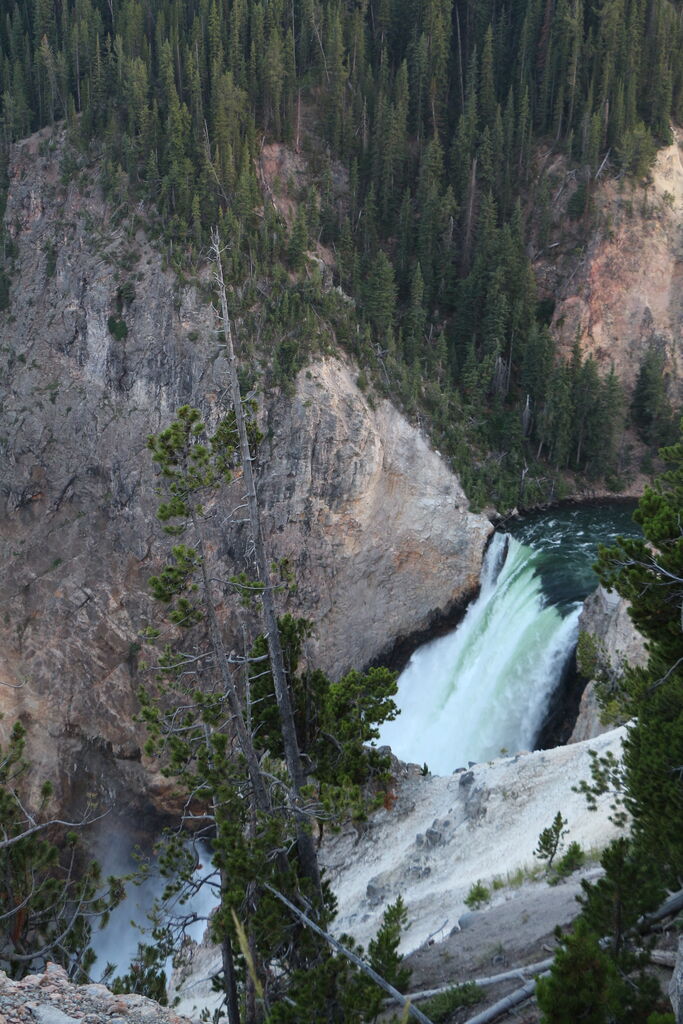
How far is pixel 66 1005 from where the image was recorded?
779cm

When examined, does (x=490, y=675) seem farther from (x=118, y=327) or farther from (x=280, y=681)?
(x=118, y=327)

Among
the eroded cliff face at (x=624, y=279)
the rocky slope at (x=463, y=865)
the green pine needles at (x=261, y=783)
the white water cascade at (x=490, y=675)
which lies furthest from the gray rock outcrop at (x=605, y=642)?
the eroded cliff face at (x=624, y=279)

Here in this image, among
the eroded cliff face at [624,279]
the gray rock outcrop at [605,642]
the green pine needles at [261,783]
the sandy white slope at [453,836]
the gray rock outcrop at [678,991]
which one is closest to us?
the gray rock outcrop at [678,991]

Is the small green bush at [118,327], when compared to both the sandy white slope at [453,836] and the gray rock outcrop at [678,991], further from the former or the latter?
the gray rock outcrop at [678,991]

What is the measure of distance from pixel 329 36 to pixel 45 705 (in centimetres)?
4116

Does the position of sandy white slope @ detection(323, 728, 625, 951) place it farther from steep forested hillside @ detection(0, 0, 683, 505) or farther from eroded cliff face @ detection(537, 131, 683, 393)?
eroded cliff face @ detection(537, 131, 683, 393)

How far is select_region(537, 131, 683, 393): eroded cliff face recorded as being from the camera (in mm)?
45656

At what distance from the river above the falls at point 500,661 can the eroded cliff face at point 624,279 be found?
48.7ft

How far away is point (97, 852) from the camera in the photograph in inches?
1255

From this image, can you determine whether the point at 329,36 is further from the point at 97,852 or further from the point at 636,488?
the point at 97,852

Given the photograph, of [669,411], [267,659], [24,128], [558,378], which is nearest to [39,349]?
[24,128]

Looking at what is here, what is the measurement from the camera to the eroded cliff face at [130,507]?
111 ft

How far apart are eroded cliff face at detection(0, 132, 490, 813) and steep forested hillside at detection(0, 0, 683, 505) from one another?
2.60 metres

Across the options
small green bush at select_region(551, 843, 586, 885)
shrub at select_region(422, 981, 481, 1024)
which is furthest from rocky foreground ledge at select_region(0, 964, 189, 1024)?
small green bush at select_region(551, 843, 586, 885)
